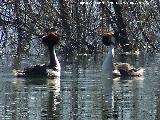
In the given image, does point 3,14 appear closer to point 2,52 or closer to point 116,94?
point 2,52

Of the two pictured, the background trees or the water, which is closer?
the water

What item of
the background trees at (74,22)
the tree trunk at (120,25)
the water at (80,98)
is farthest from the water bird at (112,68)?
the tree trunk at (120,25)

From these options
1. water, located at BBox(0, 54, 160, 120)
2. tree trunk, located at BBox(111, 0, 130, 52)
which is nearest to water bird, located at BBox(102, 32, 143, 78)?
water, located at BBox(0, 54, 160, 120)

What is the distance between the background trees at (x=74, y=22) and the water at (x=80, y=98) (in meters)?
15.9

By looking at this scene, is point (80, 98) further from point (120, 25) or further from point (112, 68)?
point (120, 25)

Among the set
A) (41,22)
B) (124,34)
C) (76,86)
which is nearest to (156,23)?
(124,34)

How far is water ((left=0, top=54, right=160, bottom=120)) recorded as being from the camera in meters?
13.3

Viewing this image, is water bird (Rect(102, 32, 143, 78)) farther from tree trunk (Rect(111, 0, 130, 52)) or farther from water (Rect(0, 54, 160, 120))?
tree trunk (Rect(111, 0, 130, 52))

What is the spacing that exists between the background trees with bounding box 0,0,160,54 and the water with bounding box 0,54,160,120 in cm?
1586

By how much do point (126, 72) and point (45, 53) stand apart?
50.9 ft

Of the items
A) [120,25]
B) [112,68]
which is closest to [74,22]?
[120,25]

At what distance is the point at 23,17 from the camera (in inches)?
1510

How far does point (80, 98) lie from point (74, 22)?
2276 centimetres

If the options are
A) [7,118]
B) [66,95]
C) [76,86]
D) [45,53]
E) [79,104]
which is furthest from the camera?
[45,53]
